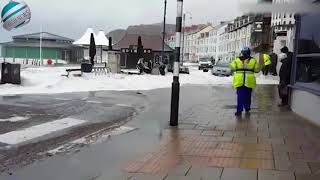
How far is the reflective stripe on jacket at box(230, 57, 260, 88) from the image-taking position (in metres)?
11.6

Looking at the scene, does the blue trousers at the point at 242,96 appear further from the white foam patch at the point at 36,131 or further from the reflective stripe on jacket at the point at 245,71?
the white foam patch at the point at 36,131

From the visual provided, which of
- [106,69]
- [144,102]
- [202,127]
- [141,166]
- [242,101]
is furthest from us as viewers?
[106,69]

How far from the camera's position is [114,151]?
779 centimetres

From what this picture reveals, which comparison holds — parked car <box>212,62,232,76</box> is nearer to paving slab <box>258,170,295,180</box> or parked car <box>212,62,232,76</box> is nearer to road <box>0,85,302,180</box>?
road <box>0,85,302,180</box>

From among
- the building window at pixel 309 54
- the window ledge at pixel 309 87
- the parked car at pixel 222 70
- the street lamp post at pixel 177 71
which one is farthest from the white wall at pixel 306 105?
the parked car at pixel 222 70

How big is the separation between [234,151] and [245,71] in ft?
14.4

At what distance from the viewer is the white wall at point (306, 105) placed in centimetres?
1021

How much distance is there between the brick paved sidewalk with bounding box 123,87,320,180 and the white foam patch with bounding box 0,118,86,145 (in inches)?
86.3

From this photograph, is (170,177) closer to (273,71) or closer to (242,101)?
(242,101)

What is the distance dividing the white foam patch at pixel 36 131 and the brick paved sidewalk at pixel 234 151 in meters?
2.19

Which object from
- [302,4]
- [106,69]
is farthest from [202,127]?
[106,69]

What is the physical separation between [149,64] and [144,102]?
2357 cm

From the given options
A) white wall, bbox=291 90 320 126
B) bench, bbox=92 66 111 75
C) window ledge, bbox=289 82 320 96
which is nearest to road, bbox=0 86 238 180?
white wall, bbox=291 90 320 126

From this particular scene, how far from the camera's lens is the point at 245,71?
11.6 meters
